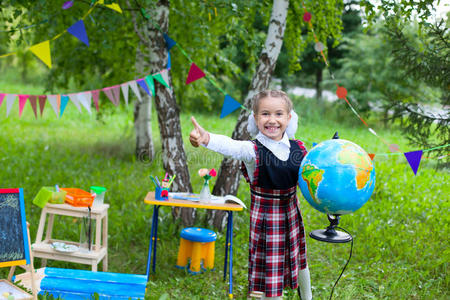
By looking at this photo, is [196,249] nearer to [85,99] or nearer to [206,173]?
[206,173]

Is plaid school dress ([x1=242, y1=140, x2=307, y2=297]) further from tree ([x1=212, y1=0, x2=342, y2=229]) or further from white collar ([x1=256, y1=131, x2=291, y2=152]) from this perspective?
tree ([x1=212, y1=0, x2=342, y2=229])

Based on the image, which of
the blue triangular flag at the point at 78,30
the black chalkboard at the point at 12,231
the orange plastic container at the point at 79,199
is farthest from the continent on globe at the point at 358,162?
the blue triangular flag at the point at 78,30

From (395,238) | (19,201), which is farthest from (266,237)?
(395,238)

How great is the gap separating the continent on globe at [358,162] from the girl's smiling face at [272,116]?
58 centimetres

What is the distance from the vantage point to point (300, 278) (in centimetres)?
354

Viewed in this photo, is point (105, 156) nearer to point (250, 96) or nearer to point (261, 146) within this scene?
point (250, 96)

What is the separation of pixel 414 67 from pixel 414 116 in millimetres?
628

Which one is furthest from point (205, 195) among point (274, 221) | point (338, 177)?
point (338, 177)

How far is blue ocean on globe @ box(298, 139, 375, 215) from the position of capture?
8.17 ft

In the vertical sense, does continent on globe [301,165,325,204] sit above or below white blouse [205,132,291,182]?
below

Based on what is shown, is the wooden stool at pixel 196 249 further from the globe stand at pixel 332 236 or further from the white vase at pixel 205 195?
the globe stand at pixel 332 236

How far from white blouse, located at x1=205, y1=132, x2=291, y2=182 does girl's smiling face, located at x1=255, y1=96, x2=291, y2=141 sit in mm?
64

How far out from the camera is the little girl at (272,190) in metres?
3.04

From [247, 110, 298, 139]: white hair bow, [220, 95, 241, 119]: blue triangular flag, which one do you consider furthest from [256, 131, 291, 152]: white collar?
[220, 95, 241, 119]: blue triangular flag
